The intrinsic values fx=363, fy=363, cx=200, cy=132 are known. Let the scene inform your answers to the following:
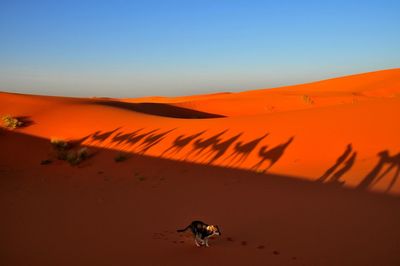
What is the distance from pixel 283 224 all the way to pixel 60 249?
340 cm

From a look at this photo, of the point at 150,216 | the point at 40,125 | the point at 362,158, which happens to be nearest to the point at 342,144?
the point at 362,158

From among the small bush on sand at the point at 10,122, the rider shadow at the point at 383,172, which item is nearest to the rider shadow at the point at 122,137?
the small bush on sand at the point at 10,122

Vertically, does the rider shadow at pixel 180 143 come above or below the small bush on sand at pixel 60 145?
above

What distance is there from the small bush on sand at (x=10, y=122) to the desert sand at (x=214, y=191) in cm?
49

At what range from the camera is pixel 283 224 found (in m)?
5.74

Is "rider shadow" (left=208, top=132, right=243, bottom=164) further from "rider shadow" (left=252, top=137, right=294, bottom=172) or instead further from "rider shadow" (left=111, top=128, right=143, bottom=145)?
"rider shadow" (left=111, top=128, right=143, bottom=145)

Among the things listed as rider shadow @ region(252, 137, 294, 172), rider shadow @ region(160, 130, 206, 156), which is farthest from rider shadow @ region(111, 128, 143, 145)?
rider shadow @ region(252, 137, 294, 172)

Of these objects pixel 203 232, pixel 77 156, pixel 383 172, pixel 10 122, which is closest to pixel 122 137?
pixel 77 156

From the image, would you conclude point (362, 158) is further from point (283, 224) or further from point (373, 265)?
point (373, 265)

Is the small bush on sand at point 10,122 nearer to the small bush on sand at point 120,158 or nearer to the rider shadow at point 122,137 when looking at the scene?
the rider shadow at point 122,137

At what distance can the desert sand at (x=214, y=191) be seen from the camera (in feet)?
16.2

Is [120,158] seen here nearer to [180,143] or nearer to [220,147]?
[180,143]

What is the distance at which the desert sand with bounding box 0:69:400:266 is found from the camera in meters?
4.95

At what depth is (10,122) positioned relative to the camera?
16094mm
